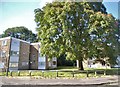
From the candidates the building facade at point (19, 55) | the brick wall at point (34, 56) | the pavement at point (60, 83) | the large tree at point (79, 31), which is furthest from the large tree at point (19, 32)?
the pavement at point (60, 83)

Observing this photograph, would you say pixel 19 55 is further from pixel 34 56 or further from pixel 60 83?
pixel 60 83

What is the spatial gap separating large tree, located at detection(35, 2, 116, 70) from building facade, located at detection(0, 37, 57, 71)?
132 centimetres

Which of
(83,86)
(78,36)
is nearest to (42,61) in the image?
(78,36)

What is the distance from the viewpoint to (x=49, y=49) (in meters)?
6.63

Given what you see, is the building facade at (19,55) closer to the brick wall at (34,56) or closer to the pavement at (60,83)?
the brick wall at (34,56)

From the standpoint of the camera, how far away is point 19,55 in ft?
25.7

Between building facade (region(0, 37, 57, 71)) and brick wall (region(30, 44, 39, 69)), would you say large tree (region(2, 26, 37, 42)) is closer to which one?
building facade (region(0, 37, 57, 71))

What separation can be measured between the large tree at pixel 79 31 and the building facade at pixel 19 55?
1.32 meters

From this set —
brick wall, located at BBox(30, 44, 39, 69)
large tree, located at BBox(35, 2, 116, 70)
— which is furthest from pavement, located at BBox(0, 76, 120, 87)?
brick wall, located at BBox(30, 44, 39, 69)

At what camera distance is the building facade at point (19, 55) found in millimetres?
5595

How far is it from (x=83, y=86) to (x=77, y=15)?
10.1 feet

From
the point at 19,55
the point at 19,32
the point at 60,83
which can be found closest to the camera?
the point at 60,83

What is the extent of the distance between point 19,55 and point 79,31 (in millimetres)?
2936

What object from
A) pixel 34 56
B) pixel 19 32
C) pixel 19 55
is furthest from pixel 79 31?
pixel 34 56
